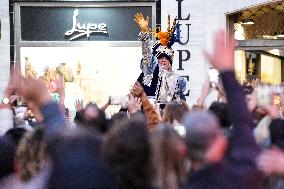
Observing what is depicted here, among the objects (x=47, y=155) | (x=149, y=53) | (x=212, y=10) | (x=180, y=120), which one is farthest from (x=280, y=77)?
(x=47, y=155)

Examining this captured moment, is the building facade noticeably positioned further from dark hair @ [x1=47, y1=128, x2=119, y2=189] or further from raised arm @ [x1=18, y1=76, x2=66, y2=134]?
dark hair @ [x1=47, y1=128, x2=119, y2=189]

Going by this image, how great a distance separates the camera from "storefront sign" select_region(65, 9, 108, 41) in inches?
610

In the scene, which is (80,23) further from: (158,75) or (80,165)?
(80,165)

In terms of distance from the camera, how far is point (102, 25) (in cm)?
1548

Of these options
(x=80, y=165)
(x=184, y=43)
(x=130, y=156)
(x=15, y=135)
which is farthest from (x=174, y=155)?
(x=184, y=43)

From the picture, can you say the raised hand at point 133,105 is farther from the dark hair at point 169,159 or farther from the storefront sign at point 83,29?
the storefront sign at point 83,29

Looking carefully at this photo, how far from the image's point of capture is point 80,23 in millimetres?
15523

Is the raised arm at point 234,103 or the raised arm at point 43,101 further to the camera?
the raised arm at point 43,101

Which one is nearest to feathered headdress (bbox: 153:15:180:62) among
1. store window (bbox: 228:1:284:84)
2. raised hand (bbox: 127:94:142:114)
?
raised hand (bbox: 127:94:142:114)

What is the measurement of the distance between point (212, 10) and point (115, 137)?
39.7 ft

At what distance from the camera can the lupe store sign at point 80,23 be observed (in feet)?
50.8

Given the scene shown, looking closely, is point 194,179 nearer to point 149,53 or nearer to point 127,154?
point 127,154

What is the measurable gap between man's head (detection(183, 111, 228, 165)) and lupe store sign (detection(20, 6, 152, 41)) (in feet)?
40.2

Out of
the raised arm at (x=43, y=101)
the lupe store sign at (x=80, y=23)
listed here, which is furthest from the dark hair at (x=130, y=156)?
the lupe store sign at (x=80, y=23)
